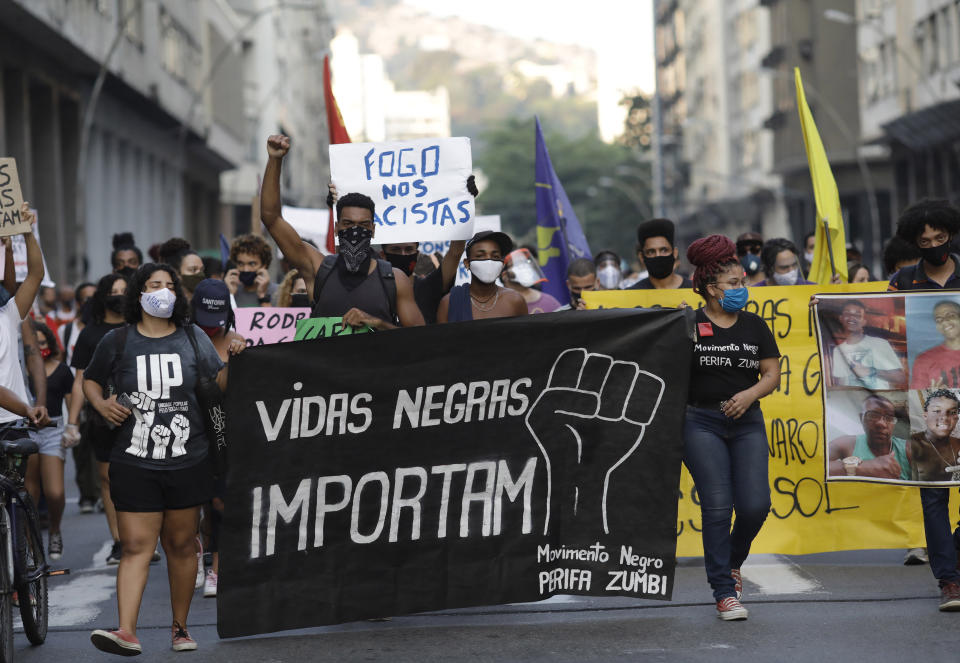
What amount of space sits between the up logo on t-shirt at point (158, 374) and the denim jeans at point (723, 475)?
8.09 ft

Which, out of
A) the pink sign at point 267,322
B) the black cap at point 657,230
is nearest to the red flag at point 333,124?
the pink sign at point 267,322

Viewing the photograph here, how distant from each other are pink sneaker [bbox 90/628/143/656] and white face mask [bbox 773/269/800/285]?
634 centimetres

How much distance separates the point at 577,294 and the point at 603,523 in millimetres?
5273

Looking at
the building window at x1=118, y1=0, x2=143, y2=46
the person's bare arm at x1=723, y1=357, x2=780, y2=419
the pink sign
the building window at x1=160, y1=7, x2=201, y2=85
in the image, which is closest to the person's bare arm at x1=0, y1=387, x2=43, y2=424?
the pink sign

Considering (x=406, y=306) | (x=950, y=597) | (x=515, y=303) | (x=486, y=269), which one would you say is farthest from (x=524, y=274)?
(x=950, y=597)

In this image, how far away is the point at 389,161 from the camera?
10.2 meters

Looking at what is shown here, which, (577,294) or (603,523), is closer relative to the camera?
(603,523)

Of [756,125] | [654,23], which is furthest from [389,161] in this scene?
[654,23]

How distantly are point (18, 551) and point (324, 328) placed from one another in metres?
1.83

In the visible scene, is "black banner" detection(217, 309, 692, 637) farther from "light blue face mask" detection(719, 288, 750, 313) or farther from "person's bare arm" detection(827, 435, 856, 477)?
"person's bare arm" detection(827, 435, 856, 477)

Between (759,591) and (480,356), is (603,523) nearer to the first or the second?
(480,356)

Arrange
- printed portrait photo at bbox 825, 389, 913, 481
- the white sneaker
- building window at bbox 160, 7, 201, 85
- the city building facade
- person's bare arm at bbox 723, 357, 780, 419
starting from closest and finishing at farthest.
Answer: person's bare arm at bbox 723, 357, 780, 419, printed portrait photo at bbox 825, 389, 913, 481, the white sneaker, the city building facade, building window at bbox 160, 7, 201, 85

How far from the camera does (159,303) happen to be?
777cm

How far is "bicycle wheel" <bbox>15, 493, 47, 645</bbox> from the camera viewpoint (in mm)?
7952
